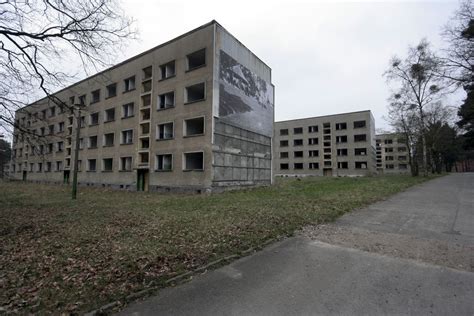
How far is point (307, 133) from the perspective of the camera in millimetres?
56188

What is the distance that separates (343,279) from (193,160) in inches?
721

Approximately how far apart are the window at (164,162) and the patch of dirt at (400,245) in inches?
643

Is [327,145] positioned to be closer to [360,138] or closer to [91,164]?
[360,138]

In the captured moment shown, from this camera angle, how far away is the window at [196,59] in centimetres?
2069

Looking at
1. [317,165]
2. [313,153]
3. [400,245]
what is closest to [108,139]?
[400,245]

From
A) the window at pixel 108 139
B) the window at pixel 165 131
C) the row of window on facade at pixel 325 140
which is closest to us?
the window at pixel 165 131

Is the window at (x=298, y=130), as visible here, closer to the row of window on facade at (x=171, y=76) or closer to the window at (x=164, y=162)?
the row of window on facade at (x=171, y=76)

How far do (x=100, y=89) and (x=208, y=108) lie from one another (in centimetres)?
1717

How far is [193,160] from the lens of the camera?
21.3 m

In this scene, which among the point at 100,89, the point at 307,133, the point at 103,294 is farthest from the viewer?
the point at 307,133

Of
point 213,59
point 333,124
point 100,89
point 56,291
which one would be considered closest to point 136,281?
point 56,291

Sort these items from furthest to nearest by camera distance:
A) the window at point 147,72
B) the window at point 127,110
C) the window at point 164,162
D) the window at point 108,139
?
1. the window at point 108,139
2. the window at point 127,110
3. the window at point 147,72
4. the window at point 164,162

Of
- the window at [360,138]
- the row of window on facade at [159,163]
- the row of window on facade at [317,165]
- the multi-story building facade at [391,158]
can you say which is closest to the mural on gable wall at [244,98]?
the row of window on facade at [159,163]

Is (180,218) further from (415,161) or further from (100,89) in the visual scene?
(415,161)
